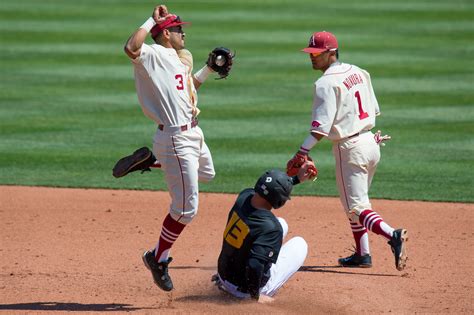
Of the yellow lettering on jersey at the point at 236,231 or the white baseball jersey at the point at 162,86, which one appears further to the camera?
the white baseball jersey at the point at 162,86

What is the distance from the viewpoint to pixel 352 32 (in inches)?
732

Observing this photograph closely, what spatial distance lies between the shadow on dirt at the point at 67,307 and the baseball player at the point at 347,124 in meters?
1.67

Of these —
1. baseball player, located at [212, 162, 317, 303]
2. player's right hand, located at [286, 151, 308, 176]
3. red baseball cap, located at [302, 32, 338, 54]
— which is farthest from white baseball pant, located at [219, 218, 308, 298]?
red baseball cap, located at [302, 32, 338, 54]

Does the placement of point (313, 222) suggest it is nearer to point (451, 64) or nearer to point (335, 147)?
point (335, 147)

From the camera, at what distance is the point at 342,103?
23.4 feet

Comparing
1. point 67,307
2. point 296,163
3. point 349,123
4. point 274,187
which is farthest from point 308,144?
point 67,307

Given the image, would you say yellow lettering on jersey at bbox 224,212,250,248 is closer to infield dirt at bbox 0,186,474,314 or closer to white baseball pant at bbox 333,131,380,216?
infield dirt at bbox 0,186,474,314

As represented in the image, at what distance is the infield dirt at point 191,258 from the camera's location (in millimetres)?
6426

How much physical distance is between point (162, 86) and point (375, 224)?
1.97 m

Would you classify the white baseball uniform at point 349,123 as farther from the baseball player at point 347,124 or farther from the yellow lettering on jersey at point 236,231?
the yellow lettering on jersey at point 236,231

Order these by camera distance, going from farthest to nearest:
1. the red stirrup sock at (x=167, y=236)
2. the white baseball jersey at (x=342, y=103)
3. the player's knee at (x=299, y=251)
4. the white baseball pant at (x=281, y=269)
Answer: the white baseball jersey at (x=342, y=103)
the red stirrup sock at (x=167, y=236)
the player's knee at (x=299, y=251)
the white baseball pant at (x=281, y=269)

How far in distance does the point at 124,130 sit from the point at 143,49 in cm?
586

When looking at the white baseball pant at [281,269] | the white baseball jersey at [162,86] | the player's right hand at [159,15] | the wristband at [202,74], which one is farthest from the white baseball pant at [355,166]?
the player's right hand at [159,15]

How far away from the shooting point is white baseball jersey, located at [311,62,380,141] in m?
7.02
